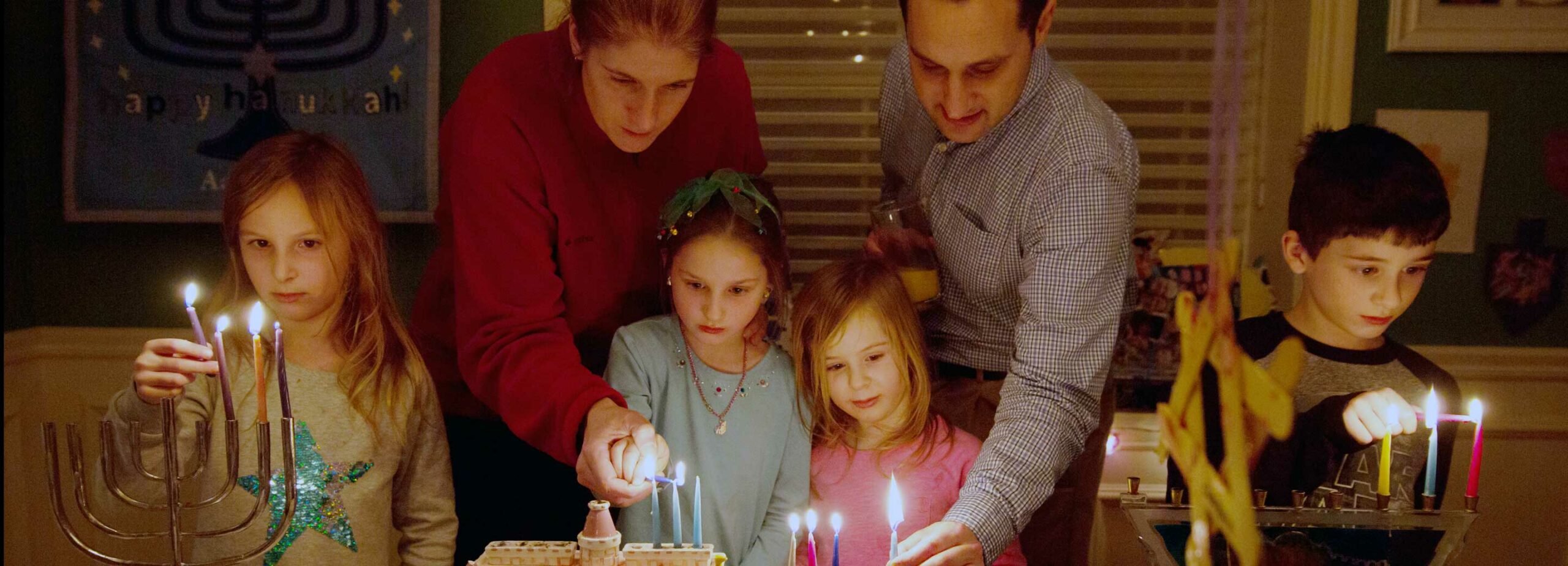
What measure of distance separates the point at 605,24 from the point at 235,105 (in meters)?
1.14

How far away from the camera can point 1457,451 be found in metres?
2.38

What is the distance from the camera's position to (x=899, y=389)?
1.87 metres

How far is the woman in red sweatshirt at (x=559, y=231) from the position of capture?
170cm

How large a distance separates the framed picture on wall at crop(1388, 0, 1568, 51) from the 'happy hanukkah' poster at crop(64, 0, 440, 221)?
202cm

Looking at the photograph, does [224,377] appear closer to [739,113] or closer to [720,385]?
[720,385]

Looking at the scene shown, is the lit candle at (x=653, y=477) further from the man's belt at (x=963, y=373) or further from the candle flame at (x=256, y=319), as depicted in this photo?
the man's belt at (x=963, y=373)

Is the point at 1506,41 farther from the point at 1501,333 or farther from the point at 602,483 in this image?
the point at 602,483

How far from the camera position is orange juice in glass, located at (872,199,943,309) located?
1.95 m

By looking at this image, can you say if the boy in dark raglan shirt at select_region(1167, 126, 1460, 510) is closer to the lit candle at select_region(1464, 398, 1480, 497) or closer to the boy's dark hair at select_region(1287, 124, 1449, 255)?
the boy's dark hair at select_region(1287, 124, 1449, 255)

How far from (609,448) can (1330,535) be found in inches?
38.6

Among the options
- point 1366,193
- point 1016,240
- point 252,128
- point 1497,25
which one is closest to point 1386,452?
point 1366,193

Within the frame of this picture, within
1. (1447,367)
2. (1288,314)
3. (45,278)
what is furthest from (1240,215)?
(45,278)

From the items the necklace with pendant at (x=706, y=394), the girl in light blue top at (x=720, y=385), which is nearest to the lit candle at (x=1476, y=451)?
the girl in light blue top at (x=720, y=385)

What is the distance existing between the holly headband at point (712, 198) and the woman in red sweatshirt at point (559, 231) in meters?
0.10
